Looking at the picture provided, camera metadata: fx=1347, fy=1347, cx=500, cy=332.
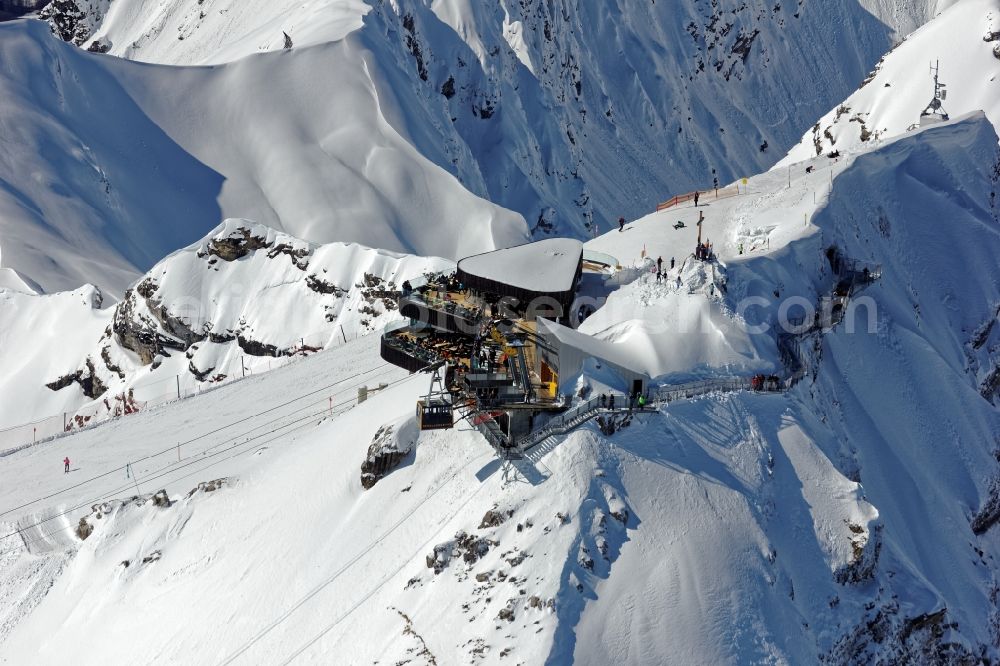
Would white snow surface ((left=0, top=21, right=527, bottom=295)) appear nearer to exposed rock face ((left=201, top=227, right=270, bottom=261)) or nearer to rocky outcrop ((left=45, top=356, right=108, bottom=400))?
rocky outcrop ((left=45, top=356, right=108, bottom=400))

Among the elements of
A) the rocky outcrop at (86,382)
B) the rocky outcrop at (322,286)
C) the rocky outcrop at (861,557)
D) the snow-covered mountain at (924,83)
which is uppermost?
the rocky outcrop at (86,382)

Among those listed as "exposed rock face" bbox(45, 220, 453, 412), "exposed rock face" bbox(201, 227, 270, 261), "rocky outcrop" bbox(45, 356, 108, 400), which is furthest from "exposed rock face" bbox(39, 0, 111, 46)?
"exposed rock face" bbox(201, 227, 270, 261)

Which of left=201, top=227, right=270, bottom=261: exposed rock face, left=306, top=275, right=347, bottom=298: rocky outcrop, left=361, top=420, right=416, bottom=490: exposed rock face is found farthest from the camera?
left=201, top=227, right=270, bottom=261: exposed rock face

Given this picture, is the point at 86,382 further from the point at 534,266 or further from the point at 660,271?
the point at 660,271

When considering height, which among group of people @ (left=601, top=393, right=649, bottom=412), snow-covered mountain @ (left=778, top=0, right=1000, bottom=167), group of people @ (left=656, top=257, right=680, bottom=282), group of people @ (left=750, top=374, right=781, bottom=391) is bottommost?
snow-covered mountain @ (left=778, top=0, right=1000, bottom=167)

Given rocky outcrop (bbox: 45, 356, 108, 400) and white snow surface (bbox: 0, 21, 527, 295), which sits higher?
white snow surface (bbox: 0, 21, 527, 295)

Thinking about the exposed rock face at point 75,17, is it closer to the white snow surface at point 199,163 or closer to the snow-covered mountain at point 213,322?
the white snow surface at point 199,163

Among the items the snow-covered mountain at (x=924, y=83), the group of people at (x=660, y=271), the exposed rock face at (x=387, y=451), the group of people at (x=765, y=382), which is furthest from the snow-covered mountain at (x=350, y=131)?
the exposed rock face at (x=387, y=451)
